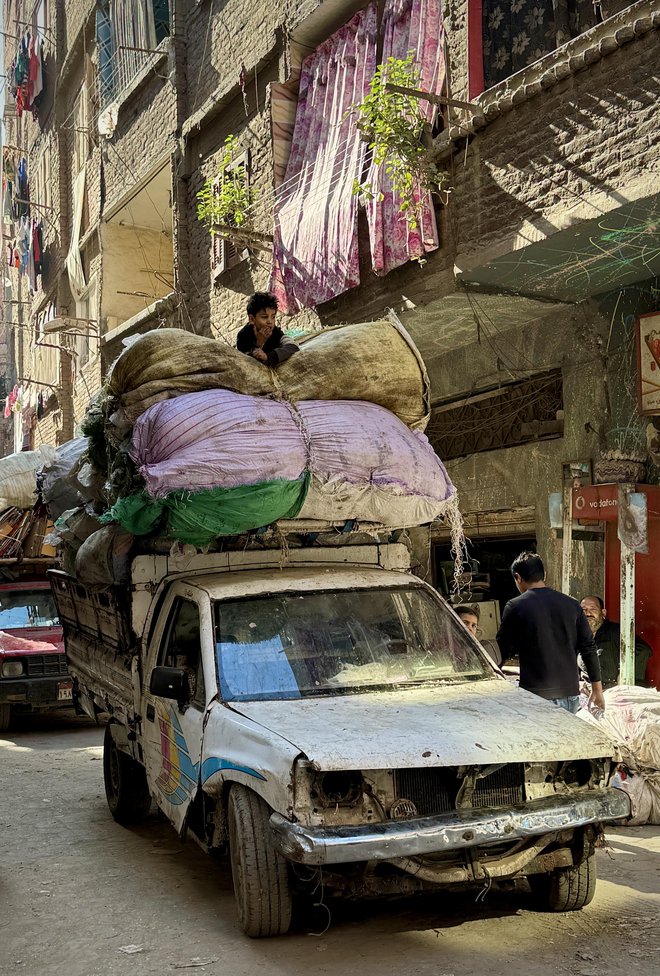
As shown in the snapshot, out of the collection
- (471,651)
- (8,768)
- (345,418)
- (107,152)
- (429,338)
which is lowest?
(8,768)

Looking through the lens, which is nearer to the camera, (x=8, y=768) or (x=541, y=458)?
(x=8, y=768)

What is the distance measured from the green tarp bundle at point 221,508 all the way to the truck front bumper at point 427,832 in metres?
1.77

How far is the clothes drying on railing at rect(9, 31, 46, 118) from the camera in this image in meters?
28.8

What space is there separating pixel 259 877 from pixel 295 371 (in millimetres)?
2897

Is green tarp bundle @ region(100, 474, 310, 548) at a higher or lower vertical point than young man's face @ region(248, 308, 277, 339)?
lower

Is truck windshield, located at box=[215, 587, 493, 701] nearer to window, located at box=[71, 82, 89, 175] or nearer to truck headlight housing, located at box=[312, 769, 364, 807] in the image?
truck headlight housing, located at box=[312, 769, 364, 807]

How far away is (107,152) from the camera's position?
71.6ft

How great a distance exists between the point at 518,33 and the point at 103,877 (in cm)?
841

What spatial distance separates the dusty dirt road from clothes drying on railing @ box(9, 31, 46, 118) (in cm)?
2780

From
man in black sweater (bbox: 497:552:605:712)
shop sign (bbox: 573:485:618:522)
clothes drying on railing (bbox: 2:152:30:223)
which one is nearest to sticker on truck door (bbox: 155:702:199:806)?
man in black sweater (bbox: 497:552:605:712)

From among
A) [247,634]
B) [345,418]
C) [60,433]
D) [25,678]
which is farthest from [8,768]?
[60,433]

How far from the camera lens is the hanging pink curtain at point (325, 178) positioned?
11555 millimetres

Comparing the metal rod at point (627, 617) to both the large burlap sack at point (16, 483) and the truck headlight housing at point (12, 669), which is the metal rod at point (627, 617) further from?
the large burlap sack at point (16, 483)

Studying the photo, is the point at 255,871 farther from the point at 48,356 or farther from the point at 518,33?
the point at 48,356
